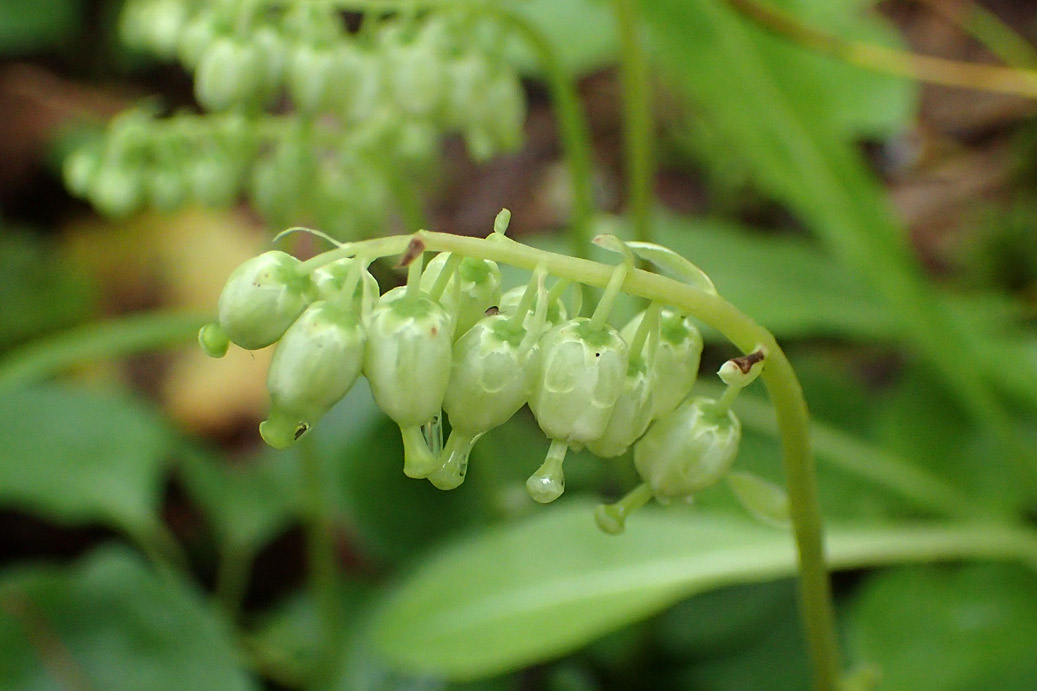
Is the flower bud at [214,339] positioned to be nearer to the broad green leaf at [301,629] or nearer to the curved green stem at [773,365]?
the curved green stem at [773,365]

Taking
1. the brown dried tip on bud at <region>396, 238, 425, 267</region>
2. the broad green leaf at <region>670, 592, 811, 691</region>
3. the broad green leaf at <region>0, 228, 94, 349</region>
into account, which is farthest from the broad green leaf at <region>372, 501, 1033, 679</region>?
the broad green leaf at <region>0, 228, 94, 349</region>

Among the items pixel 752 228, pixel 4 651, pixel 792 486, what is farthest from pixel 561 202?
pixel 792 486

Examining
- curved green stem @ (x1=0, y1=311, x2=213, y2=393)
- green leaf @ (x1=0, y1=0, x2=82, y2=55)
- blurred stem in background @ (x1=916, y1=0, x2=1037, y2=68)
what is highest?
blurred stem in background @ (x1=916, y1=0, x2=1037, y2=68)

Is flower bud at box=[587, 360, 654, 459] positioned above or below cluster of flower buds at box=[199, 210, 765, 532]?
below

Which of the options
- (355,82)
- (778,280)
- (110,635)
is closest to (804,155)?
(778,280)

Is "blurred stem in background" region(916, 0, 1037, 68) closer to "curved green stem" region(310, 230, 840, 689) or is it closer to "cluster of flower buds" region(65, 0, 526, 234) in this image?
"cluster of flower buds" region(65, 0, 526, 234)

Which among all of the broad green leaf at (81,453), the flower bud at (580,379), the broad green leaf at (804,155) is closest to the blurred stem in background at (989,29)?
the broad green leaf at (804,155)

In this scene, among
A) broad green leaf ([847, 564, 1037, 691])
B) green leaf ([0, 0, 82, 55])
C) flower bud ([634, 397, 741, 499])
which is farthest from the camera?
green leaf ([0, 0, 82, 55])
